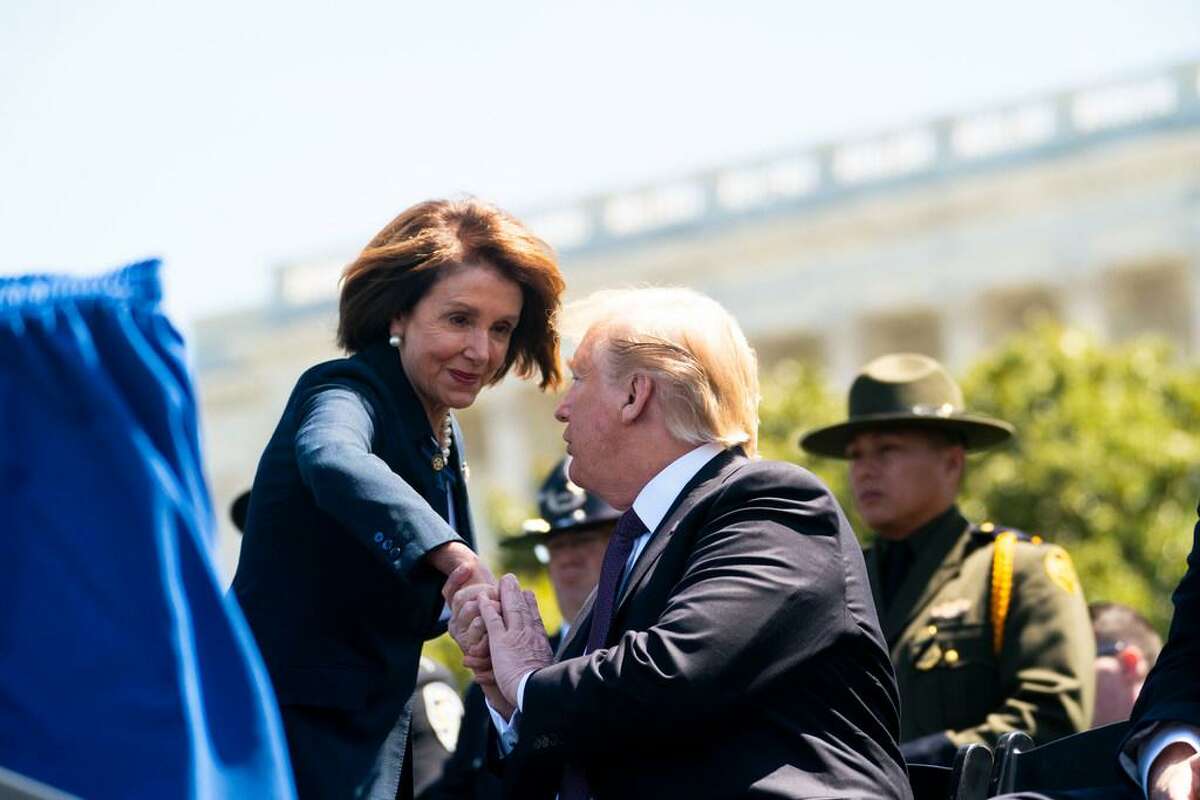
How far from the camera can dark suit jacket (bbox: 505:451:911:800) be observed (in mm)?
3906

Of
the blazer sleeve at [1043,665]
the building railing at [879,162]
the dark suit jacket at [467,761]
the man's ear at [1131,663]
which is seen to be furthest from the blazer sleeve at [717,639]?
the building railing at [879,162]

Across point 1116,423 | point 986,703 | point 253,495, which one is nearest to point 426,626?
point 253,495

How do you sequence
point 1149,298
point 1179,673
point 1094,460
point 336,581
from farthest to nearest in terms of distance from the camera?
point 1149,298
point 1094,460
point 336,581
point 1179,673

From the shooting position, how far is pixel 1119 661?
7.38 meters

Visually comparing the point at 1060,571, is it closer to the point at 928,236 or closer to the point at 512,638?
the point at 512,638

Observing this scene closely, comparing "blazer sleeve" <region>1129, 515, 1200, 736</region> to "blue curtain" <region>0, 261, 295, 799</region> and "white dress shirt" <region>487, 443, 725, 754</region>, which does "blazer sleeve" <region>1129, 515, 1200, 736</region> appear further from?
"blue curtain" <region>0, 261, 295, 799</region>

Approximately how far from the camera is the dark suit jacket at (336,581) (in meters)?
4.26


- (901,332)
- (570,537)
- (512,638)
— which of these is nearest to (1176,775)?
(512,638)

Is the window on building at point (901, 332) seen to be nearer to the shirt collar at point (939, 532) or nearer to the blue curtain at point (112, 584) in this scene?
the shirt collar at point (939, 532)

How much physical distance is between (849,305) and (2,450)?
55432 mm

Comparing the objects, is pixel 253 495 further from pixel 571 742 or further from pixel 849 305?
pixel 849 305

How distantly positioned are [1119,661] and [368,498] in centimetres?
397

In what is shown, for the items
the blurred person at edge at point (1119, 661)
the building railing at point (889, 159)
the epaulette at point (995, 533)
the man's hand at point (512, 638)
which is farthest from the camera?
the building railing at point (889, 159)

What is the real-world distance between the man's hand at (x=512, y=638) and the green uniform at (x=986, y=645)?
83.9 inches
